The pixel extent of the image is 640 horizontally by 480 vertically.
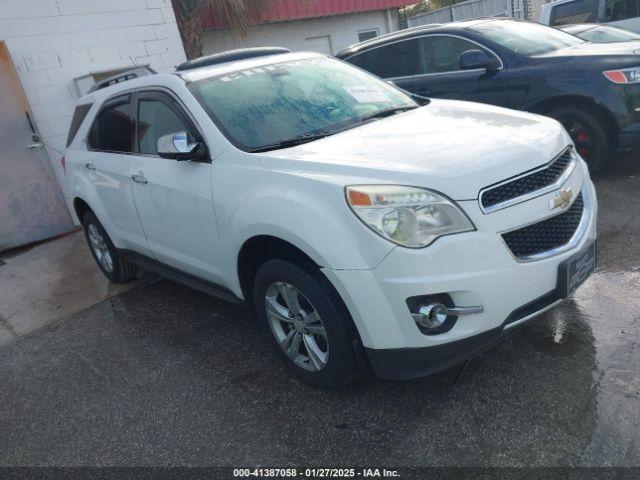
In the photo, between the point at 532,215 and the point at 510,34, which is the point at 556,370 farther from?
the point at 510,34

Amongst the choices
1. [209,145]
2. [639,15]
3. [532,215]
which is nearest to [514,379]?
[532,215]

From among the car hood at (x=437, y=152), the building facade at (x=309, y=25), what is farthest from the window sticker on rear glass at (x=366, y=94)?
the building facade at (x=309, y=25)

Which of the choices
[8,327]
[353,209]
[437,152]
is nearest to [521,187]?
[437,152]

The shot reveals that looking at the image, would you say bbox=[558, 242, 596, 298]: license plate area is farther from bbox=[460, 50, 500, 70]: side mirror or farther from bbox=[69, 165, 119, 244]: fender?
bbox=[69, 165, 119, 244]: fender

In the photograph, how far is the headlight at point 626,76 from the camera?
206 inches

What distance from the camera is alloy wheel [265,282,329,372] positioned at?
2.92 m

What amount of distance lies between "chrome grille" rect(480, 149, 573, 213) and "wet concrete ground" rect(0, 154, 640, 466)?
852 millimetres

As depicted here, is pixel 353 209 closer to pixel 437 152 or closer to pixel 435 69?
pixel 437 152

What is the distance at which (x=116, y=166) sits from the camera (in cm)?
437

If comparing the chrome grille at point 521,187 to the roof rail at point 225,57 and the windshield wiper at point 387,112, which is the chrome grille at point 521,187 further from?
the roof rail at point 225,57

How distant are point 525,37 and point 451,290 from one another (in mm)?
4687

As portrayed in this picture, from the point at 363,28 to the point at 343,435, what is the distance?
13364mm

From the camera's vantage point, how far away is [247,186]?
3.03 metres

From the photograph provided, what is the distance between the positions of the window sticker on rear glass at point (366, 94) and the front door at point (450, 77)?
2443 millimetres
